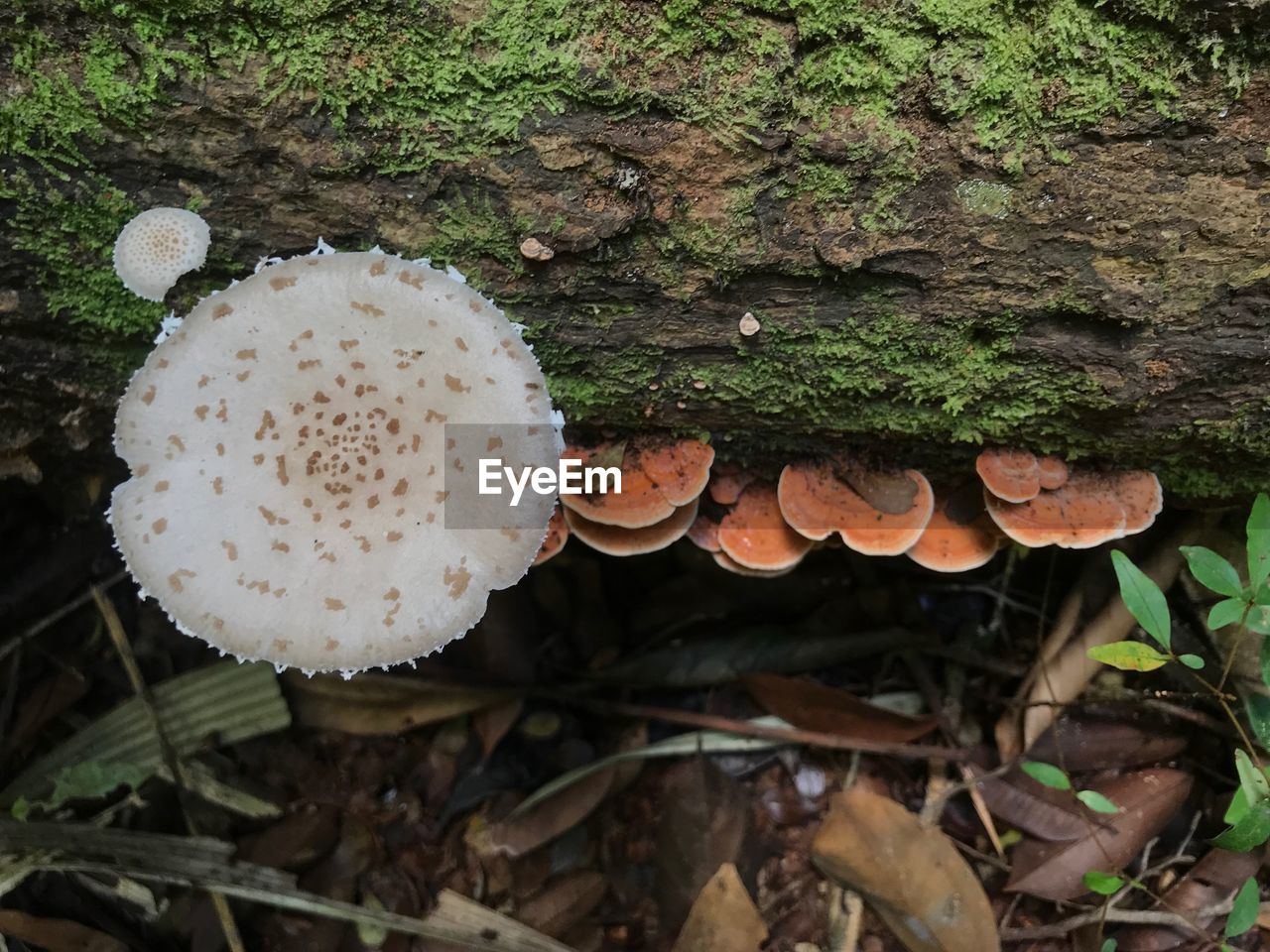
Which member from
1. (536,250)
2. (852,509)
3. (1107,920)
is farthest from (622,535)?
(1107,920)

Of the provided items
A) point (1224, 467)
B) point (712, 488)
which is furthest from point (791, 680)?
point (1224, 467)

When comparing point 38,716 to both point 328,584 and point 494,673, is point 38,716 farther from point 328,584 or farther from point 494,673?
point 328,584

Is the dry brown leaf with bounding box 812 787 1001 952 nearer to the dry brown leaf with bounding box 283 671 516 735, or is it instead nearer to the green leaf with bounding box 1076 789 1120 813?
the green leaf with bounding box 1076 789 1120 813

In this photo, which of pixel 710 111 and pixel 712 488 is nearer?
pixel 710 111

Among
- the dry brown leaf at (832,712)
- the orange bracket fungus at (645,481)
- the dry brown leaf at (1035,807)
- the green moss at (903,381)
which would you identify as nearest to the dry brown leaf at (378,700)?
the dry brown leaf at (832,712)

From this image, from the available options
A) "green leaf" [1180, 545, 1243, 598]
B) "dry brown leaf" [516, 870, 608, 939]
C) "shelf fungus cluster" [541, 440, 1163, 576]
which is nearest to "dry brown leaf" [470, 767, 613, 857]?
"dry brown leaf" [516, 870, 608, 939]
